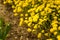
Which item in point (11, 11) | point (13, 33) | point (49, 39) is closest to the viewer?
point (49, 39)

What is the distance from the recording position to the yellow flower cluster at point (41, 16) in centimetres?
235

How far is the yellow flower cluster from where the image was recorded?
2352mm

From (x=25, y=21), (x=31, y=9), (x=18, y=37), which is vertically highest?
(x=31, y=9)

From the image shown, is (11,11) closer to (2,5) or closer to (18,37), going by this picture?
(2,5)

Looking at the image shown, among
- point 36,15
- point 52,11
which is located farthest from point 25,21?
point 52,11

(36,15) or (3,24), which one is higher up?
(36,15)

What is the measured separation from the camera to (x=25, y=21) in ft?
8.23

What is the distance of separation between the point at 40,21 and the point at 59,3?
334 mm

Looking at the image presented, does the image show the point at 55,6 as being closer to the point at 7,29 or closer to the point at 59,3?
the point at 59,3

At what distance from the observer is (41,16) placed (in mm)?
2445

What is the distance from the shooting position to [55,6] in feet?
8.05

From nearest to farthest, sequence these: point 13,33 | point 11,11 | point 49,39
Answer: point 49,39 < point 13,33 < point 11,11

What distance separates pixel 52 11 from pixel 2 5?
0.77 m

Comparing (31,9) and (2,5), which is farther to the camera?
(2,5)
